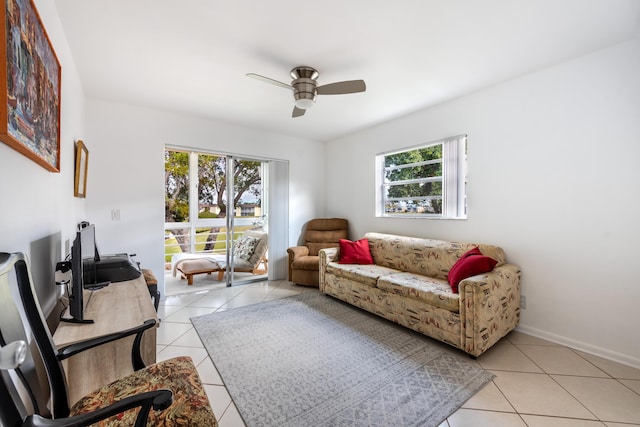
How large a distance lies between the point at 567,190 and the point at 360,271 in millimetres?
2108

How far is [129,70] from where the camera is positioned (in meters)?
2.60

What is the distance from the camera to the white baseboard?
7.07ft

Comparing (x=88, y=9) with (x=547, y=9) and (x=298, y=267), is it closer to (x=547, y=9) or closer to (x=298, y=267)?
(x=547, y=9)

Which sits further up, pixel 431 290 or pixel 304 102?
pixel 304 102

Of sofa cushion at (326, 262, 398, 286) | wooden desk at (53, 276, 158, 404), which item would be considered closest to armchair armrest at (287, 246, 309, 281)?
sofa cushion at (326, 262, 398, 286)

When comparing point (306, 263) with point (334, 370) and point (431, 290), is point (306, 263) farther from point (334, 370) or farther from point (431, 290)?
point (334, 370)

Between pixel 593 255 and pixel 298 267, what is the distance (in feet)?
10.8

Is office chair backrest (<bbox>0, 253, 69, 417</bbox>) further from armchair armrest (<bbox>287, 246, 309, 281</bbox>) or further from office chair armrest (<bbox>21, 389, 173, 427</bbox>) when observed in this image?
armchair armrest (<bbox>287, 246, 309, 281</bbox>)

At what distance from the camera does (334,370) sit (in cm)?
208

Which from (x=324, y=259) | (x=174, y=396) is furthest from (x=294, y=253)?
(x=174, y=396)

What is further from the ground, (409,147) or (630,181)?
(409,147)

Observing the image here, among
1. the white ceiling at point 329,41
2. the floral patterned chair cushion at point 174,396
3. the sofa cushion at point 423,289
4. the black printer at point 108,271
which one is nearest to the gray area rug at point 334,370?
the sofa cushion at point 423,289

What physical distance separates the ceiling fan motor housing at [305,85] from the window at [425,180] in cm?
179

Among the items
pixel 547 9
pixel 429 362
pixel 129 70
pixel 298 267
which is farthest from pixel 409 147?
pixel 129 70
